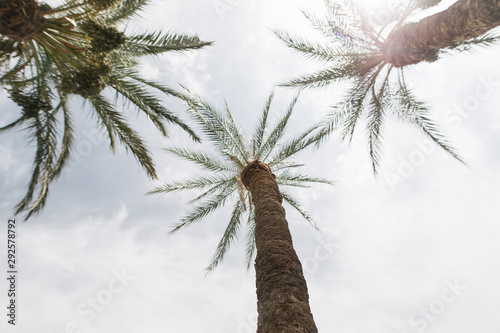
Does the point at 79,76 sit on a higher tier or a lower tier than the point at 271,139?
lower

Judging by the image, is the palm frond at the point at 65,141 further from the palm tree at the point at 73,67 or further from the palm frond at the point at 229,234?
the palm frond at the point at 229,234

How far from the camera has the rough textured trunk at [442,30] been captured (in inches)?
148

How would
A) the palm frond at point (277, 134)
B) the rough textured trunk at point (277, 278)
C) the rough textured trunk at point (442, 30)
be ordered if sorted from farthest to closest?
the palm frond at point (277, 134) → the rough textured trunk at point (442, 30) → the rough textured trunk at point (277, 278)

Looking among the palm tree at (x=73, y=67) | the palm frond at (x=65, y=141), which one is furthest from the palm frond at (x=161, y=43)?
the palm frond at (x=65, y=141)

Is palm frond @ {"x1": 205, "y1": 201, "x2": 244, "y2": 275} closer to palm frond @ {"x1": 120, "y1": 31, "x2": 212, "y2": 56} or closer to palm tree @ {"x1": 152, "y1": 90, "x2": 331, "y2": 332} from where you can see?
palm tree @ {"x1": 152, "y1": 90, "x2": 331, "y2": 332}

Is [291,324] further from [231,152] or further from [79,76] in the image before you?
[231,152]

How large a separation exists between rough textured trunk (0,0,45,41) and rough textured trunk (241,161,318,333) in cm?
505

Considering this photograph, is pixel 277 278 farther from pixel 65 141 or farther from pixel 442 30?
pixel 65 141

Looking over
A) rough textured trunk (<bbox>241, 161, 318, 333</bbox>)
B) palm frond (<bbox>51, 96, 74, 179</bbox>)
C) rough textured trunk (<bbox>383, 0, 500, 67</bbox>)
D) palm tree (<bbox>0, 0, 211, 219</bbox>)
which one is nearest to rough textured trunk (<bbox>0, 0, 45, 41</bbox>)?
palm tree (<bbox>0, 0, 211, 219</bbox>)

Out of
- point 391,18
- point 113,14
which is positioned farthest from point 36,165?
point 391,18

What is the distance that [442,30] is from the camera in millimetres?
4469

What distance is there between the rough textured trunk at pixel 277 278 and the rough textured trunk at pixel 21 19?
16.6 feet

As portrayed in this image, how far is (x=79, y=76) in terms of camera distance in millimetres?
4672

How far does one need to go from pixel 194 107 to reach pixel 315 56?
368 cm
